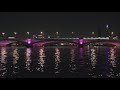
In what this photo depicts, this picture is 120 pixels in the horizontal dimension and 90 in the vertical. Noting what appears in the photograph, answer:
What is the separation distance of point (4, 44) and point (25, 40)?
302 inches

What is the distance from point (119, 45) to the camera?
89625 millimetres
